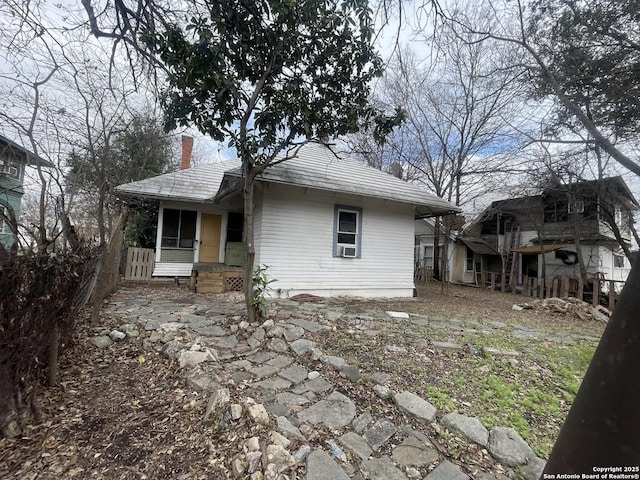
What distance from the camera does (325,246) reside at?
7918 millimetres

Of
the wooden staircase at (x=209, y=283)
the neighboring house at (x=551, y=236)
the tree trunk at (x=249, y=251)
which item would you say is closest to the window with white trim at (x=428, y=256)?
the neighboring house at (x=551, y=236)

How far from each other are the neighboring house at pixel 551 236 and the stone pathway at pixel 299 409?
12.1m

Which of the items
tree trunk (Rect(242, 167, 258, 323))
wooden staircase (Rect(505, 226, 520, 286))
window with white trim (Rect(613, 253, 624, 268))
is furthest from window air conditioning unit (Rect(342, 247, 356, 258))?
window with white trim (Rect(613, 253, 624, 268))

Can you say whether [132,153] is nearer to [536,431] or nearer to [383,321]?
[383,321]

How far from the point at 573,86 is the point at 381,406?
643 cm

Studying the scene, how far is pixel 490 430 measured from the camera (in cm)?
246

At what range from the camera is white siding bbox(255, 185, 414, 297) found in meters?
7.27

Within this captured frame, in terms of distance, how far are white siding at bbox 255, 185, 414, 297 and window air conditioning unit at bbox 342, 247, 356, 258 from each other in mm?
131

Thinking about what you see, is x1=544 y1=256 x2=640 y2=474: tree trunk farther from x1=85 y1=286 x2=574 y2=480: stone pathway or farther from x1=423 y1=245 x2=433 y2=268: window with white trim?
x1=423 y1=245 x2=433 y2=268: window with white trim

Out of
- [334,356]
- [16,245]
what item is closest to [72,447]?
[16,245]

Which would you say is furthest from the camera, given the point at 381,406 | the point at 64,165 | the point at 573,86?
the point at 573,86

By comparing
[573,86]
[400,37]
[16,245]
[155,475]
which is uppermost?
[573,86]

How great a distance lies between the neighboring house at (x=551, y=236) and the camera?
1215 cm

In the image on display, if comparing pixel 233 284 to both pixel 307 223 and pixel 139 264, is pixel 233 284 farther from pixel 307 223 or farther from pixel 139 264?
pixel 139 264
